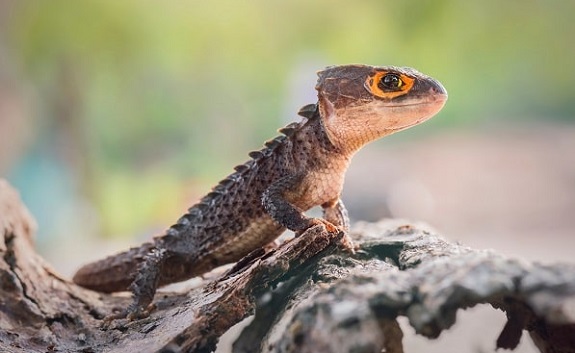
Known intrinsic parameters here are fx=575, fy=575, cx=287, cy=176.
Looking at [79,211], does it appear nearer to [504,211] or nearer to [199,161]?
[199,161]

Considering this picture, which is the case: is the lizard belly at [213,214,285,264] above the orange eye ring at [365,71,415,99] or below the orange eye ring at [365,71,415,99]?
below

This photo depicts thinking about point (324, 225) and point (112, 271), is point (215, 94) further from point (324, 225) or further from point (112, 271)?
point (324, 225)

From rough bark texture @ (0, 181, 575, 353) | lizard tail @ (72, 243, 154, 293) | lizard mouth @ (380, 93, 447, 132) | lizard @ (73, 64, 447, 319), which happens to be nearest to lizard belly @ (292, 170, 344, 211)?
lizard @ (73, 64, 447, 319)

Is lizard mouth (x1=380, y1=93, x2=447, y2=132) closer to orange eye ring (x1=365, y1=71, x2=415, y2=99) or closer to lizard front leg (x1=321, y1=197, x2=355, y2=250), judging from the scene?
orange eye ring (x1=365, y1=71, x2=415, y2=99)

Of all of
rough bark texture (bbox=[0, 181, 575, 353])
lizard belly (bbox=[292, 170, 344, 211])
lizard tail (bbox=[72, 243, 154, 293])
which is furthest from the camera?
lizard tail (bbox=[72, 243, 154, 293])

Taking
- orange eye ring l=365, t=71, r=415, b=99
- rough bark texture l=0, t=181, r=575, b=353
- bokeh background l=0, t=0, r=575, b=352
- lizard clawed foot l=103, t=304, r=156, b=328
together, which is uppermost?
bokeh background l=0, t=0, r=575, b=352

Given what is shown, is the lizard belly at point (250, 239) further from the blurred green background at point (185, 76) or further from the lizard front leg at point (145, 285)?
the blurred green background at point (185, 76)

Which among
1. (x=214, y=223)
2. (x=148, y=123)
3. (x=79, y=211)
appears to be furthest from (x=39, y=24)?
(x=214, y=223)
